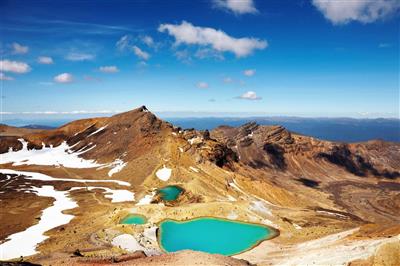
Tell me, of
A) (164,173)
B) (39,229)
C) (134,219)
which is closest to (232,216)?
(134,219)

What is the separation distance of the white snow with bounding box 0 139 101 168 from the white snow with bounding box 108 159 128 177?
26.5ft

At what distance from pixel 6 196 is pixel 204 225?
212 ft

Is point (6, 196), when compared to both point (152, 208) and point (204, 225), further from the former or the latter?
point (204, 225)

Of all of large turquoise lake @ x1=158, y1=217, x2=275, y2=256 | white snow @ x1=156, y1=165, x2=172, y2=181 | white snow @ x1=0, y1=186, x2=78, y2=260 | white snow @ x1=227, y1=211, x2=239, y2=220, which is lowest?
white snow @ x1=0, y1=186, x2=78, y2=260

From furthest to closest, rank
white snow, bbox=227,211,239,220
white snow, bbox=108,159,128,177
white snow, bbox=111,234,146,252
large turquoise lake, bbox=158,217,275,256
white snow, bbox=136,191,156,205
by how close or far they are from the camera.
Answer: white snow, bbox=108,159,128,177, white snow, bbox=136,191,156,205, white snow, bbox=227,211,239,220, large turquoise lake, bbox=158,217,275,256, white snow, bbox=111,234,146,252

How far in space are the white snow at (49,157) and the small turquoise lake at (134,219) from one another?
→ 75.1 metres

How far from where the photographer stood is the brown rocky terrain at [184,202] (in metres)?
51.6

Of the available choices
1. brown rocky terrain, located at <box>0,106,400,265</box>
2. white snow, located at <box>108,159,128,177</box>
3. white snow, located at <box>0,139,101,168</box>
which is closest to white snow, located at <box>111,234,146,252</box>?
brown rocky terrain, located at <box>0,106,400,265</box>

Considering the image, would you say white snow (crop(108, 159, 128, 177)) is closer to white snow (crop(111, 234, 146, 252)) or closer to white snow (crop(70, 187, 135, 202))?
white snow (crop(70, 187, 135, 202))

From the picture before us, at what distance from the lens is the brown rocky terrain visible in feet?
169

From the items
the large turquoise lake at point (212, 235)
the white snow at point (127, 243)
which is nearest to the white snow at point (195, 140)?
the large turquoise lake at point (212, 235)

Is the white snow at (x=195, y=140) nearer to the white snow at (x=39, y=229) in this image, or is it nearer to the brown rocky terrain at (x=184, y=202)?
the brown rocky terrain at (x=184, y=202)

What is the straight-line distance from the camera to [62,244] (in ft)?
205

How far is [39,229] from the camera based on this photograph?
247ft
